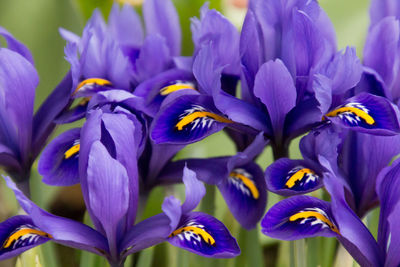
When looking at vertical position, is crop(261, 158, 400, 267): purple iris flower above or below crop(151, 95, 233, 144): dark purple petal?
below

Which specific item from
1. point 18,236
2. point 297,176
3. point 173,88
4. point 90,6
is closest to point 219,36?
point 173,88

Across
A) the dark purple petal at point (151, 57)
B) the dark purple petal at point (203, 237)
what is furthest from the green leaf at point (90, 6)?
the dark purple petal at point (203, 237)

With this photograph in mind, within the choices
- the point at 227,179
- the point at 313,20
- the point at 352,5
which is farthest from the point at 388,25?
the point at 352,5

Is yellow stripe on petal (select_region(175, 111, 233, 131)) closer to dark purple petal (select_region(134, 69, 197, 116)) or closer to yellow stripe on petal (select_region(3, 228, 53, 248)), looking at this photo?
dark purple petal (select_region(134, 69, 197, 116))

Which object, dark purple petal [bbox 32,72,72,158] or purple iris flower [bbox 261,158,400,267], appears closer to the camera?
purple iris flower [bbox 261,158,400,267]

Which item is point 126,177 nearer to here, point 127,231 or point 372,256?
point 127,231

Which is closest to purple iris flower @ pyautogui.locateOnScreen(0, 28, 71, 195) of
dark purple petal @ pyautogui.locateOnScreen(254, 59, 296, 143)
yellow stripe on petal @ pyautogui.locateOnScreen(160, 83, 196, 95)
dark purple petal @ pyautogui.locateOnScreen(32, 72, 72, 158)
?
dark purple petal @ pyautogui.locateOnScreen(32, 72, 72, 158)
